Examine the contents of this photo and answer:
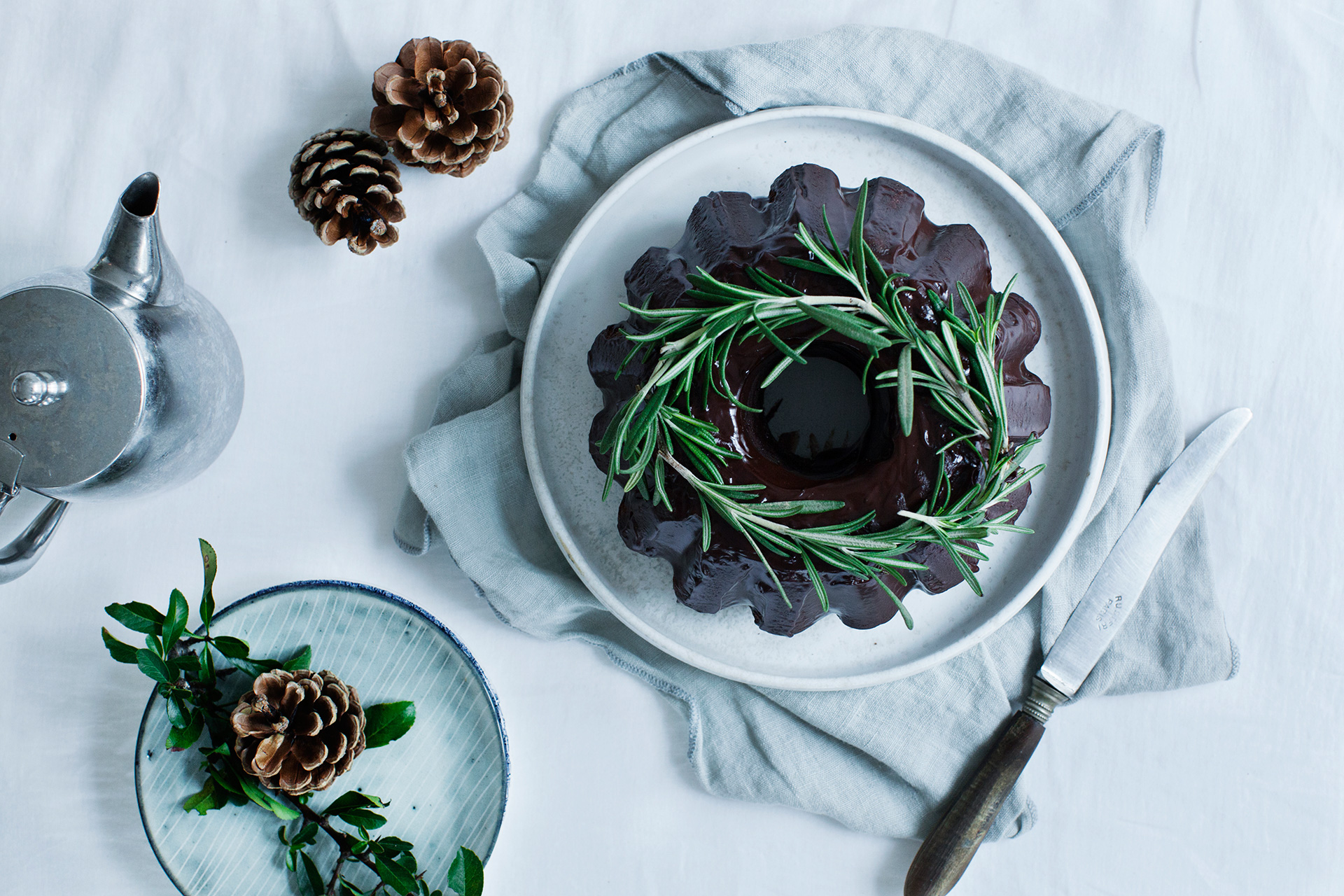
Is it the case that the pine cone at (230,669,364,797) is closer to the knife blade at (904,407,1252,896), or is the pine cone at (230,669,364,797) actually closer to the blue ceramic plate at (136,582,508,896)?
the blue ceramic plate at (136,582,508,896)

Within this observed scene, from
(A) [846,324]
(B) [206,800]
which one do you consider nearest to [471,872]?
(B) [206,800]

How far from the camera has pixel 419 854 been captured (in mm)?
979

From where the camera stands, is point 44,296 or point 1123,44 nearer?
point 44,296

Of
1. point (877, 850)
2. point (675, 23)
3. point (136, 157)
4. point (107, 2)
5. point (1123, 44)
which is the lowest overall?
point (877, 850)

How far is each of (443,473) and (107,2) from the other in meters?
0.69

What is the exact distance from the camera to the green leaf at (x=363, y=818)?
0.90 metres

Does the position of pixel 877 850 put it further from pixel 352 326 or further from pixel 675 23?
pixel 675 23

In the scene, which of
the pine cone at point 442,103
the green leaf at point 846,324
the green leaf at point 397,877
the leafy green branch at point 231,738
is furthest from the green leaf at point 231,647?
the green leaf at point 846,324

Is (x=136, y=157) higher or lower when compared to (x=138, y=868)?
higher

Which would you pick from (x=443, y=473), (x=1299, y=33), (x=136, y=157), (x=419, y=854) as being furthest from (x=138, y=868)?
(x=1299, y=33)

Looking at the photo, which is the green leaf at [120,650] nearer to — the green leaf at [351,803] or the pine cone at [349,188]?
the green leaf at [351,803]

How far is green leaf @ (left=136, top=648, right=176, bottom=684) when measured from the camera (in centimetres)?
88

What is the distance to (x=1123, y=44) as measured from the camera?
1043mm

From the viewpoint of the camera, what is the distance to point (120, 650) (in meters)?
0.90
